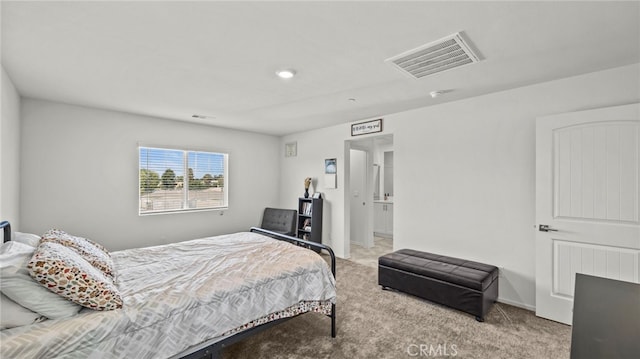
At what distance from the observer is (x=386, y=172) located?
7547mm

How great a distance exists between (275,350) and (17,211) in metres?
3.42

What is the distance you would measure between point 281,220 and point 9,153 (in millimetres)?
3670

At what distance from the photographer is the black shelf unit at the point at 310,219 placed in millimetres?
4992

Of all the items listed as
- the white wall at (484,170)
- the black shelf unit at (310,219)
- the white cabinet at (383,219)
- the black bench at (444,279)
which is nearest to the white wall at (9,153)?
the black shelf unit at (310,219)

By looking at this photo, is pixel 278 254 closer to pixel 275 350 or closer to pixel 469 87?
pixel 275 350

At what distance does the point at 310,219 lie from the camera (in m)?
5.20

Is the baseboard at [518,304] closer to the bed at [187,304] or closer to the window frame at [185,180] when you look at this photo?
the bed at [187,304]

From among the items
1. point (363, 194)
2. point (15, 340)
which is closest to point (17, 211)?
point (15, 340)

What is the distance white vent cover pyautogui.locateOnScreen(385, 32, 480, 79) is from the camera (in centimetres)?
198

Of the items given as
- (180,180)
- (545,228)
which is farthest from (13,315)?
(545,228)

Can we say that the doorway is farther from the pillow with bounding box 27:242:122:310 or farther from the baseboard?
the pillow with bounding box 27:242:122:310

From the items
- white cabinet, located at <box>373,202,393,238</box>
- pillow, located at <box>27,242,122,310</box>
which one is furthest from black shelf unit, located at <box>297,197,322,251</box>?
pillow, located at <box>27,242,122,310</box>

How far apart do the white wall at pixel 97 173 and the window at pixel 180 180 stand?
0.41ft

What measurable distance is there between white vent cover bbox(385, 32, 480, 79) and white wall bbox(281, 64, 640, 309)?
122cm
